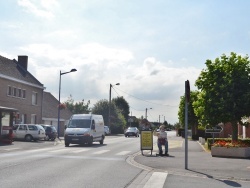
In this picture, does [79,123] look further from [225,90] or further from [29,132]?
[225,90]

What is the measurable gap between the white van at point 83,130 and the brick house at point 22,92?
1011 centimetres

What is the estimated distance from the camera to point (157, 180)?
37.7ft

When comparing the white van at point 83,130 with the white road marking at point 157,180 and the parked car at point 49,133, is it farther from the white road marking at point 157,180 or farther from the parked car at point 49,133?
the white road marking at point 157,180

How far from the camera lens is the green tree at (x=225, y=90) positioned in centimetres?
2211

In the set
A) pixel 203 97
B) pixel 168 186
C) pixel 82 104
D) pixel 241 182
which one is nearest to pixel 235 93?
pixel 203 97

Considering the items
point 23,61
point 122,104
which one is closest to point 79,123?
point 23,61

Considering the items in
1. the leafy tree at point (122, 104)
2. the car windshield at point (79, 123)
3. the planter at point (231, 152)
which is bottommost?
the planter at point (231, 152)

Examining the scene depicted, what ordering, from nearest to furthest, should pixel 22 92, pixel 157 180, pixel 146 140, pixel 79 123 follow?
pixel 157 180, pixel 146 140, pixel 79 123, pixel 22 92

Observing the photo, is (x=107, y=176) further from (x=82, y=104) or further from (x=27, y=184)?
(x=82, y=104)

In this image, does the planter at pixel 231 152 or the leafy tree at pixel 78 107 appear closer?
the planter at pixel 231 152

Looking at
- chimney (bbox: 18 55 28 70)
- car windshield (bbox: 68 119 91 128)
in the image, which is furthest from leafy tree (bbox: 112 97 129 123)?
car windshield (bbox: 68 119 91 128)

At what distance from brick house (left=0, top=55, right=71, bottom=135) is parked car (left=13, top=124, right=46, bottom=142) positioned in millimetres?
3013

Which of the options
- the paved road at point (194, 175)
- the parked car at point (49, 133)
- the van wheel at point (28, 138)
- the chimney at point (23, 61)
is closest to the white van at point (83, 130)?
the van wheel at point (28, 138)

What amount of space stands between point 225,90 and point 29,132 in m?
18.4
